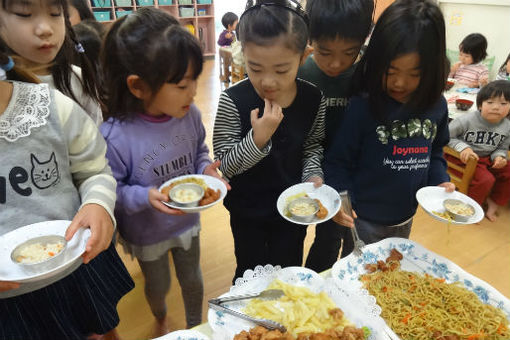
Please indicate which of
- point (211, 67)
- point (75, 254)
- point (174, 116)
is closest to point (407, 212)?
point (174, 116)

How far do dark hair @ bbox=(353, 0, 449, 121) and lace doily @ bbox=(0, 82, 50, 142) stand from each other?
110 cm

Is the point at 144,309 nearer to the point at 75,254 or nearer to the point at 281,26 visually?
the point at 75,254

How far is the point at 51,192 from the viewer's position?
939 mm

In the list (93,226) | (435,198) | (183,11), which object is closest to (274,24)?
(93,226)

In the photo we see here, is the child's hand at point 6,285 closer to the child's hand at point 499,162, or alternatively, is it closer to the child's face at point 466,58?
the child's hand at point 499,162

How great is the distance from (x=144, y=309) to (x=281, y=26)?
1742mm

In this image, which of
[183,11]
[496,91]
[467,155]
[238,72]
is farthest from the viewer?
[183,11]

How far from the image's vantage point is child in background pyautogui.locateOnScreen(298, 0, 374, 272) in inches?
49.1

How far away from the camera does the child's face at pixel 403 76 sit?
1.18 metres

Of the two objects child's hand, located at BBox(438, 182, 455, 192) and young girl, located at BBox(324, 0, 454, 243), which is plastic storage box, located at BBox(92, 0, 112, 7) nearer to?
young girl, located at BBox(324, 0, 454, 243)

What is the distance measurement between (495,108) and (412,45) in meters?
2.09

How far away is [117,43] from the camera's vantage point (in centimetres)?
114

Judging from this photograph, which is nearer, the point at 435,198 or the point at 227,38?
the point at 435,198

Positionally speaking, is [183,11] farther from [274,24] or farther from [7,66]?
[7,66]
